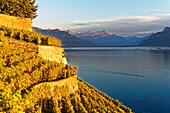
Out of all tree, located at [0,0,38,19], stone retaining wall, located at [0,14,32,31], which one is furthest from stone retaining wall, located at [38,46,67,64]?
tree, located at [0,0,38,19]

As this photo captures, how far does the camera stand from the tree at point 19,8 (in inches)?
1783

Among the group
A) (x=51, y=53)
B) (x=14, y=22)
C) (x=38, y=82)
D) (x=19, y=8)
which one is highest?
(x=19, y=8)

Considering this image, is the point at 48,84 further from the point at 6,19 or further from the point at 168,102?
the point at 168,102

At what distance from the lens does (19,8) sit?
47438 mm

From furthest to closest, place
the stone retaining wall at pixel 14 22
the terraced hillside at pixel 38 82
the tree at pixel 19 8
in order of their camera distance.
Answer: the tree at pixel 19 8, the stone retaining wall at pixel 14 22, the terraced hillside at pixel 38 82

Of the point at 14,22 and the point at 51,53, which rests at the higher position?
the point at 14,22

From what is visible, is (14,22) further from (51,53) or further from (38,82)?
(38,82)

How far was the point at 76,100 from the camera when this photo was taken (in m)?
25.7

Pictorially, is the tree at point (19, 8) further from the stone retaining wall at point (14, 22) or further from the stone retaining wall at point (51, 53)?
the stone retaining wall at point (51, 53)

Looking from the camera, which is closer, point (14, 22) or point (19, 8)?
point (14, 22)

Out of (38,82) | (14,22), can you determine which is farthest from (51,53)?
(38,82)

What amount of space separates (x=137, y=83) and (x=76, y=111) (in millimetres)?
61037

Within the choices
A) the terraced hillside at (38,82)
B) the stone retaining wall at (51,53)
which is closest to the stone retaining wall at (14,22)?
the terraced hillside at (38,82)

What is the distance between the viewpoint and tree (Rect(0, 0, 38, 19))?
45281 mm
